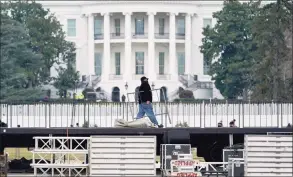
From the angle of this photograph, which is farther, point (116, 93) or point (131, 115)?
point (116, 93)

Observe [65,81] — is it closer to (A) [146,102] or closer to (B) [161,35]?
(B) [161,35]

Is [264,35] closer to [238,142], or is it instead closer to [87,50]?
[238,142]

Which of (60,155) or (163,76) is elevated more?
(163,76)

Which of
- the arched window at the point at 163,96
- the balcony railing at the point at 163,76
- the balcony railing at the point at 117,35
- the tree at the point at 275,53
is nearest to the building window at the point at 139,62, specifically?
the balcony railing at the point at 117,35

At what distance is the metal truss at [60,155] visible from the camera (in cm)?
5097

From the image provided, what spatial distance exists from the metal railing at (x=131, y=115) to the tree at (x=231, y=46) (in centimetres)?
5631

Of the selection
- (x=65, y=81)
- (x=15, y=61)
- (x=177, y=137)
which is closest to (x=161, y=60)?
(x=65, y=81)

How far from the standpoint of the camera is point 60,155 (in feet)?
176

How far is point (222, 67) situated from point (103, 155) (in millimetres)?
78569

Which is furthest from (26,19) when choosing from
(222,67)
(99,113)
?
(99,113)

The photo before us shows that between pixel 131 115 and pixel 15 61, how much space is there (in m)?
55.9

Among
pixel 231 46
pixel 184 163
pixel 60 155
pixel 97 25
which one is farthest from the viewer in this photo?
pixel 97 25

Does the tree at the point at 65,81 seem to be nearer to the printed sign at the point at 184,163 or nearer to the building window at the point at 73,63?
the building window at the point at 73,63

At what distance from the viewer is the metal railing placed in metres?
63.3
